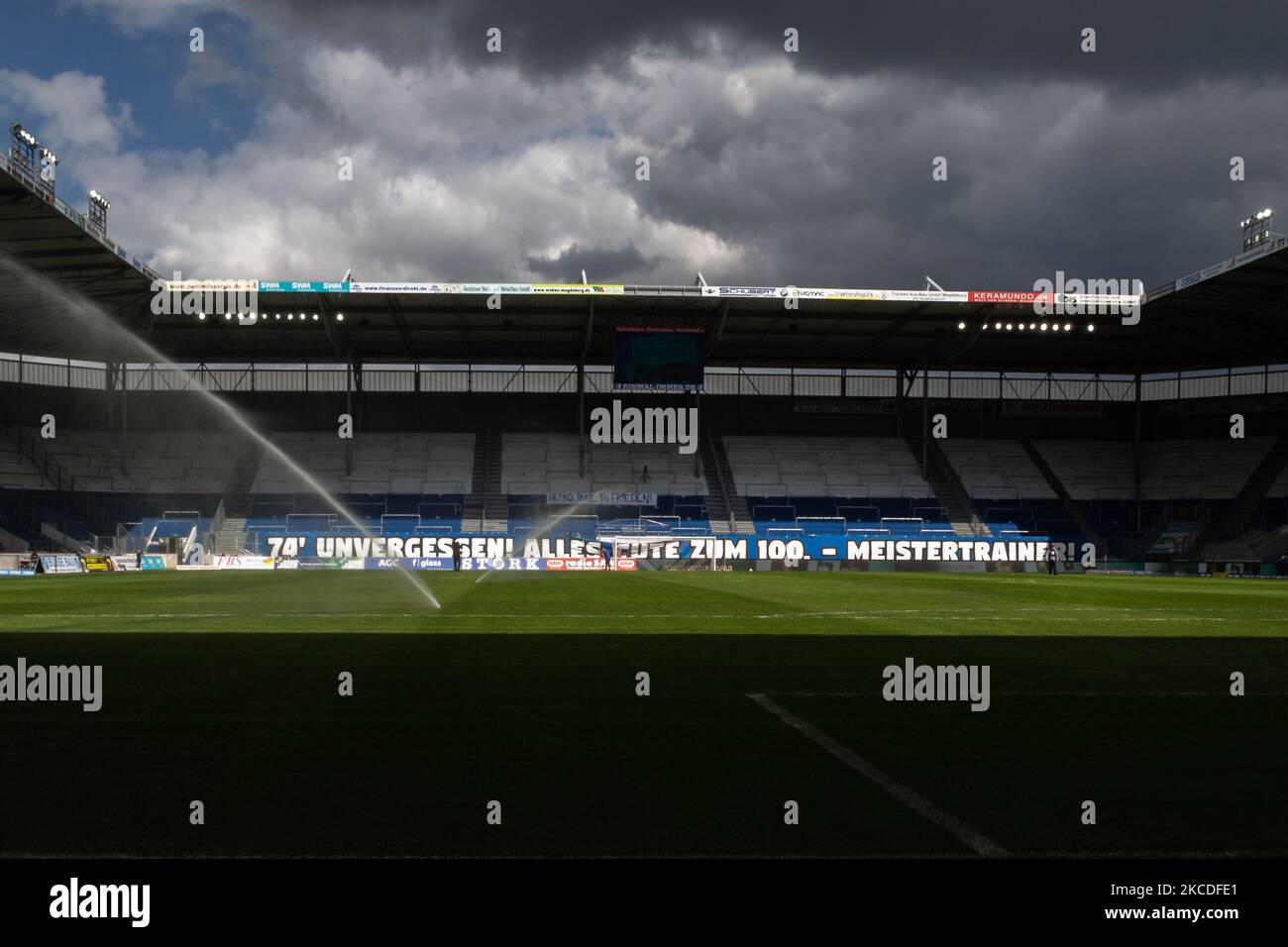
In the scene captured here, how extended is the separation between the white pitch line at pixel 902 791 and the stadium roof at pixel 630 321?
41.7m

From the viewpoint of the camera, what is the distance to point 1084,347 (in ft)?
212

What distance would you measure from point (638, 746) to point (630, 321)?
52.9 metres

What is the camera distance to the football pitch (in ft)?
16.0

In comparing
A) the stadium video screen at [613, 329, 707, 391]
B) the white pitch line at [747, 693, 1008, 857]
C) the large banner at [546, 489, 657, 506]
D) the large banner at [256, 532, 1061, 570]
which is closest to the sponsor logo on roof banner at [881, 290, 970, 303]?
the stadium video screen at [613, 329, 707, 391]

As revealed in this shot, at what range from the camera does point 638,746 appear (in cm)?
689

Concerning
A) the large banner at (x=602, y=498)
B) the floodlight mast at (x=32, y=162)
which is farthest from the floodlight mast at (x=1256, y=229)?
the floodlight mast at (x=32, y=162)

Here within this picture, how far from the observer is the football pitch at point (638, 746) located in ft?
16.0

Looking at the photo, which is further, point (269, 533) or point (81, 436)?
point (81, 436)

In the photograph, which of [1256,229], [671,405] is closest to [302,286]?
[671,405]

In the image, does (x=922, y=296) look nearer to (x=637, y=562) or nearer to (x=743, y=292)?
(x=743, y=292)
